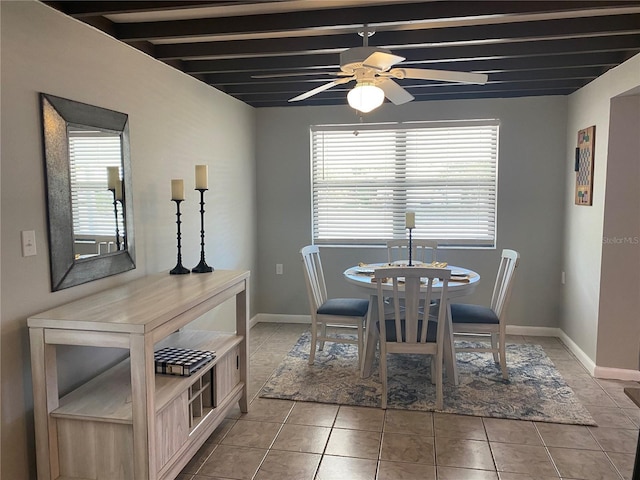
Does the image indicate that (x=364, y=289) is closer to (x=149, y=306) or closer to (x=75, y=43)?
(x=149, y=306)

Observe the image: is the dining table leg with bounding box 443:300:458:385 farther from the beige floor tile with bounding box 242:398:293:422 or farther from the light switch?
the light switch

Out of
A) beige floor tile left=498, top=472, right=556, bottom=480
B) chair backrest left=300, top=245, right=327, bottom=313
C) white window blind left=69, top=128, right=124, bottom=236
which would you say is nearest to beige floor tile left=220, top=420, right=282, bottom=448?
chair backrest left=300, top=245, right=327, bottom=313

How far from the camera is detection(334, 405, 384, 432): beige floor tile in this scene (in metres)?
2.93

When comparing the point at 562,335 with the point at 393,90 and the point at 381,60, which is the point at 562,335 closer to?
the point at 393,90

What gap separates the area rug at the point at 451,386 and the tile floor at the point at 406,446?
97 mm

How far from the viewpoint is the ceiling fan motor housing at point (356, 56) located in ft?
8.07

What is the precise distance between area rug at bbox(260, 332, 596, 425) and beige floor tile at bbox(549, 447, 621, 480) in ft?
1.16

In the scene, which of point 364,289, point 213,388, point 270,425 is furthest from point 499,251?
point 213,388

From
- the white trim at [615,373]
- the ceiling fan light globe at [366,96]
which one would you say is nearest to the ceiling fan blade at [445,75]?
the ceiling fan light globe at [366,96]

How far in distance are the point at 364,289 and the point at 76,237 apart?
6.34 feet

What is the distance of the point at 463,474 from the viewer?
2.43 metres

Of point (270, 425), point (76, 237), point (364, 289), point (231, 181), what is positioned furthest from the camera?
point (231, 181)

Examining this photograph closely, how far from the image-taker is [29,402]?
2.12m

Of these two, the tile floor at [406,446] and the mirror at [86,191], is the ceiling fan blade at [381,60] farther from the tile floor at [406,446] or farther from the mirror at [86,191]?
the tile floor at [406,446]
